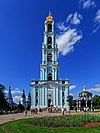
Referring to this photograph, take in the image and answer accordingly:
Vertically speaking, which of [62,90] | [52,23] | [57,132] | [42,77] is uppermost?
[52,23]

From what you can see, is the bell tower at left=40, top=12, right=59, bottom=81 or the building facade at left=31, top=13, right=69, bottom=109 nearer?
the building facade at left=31, top=13, right=69, bottom=109

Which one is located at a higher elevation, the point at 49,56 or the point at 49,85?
the point at 49,56

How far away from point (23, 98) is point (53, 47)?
60.9m

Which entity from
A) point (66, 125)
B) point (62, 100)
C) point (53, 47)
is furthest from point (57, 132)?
point (53, 47)

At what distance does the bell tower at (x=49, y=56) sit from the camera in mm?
82500

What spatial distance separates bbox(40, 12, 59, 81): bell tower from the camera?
82.5 m

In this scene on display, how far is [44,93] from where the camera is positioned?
80312 millimetres

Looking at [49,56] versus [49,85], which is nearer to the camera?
[49,85]

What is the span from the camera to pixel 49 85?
80938mm

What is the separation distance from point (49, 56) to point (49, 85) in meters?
12.0

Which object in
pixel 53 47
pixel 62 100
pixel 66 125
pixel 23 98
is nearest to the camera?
pixel 66 125

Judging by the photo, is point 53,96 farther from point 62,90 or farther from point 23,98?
point 23,98

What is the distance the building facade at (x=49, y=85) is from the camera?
78875 mm

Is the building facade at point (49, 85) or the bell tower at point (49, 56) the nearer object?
the building facade at point (49, 85)
